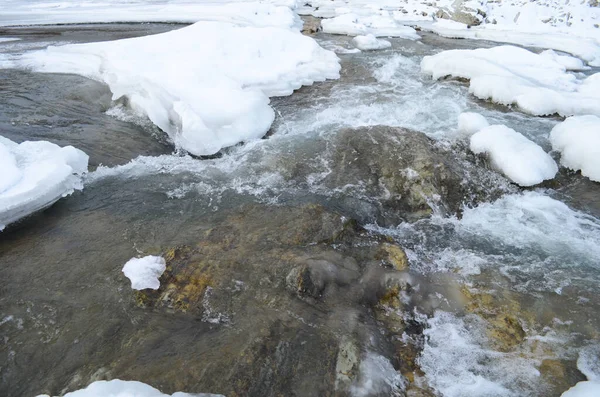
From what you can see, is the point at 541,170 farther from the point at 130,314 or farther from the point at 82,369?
the point at 82,369

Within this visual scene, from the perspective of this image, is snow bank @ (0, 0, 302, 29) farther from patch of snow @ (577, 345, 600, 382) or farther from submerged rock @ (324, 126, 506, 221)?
patch of snow @ (577, 345, 600, 382)

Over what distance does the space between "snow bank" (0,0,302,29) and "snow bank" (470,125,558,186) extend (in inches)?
478

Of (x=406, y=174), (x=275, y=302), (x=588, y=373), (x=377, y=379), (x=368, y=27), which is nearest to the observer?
(x=377, y=379)

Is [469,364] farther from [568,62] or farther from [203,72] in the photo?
[568,62]

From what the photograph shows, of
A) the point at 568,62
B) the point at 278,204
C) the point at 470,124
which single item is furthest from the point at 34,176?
the point at 568,62

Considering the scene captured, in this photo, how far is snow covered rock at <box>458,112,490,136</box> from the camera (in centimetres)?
652

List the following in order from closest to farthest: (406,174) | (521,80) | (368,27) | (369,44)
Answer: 1. (406,174)
2. (521,80)
3. (369,44)
4. (368,27)

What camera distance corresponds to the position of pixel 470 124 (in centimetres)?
657

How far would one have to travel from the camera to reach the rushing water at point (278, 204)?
124 inches

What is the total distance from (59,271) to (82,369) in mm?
1366

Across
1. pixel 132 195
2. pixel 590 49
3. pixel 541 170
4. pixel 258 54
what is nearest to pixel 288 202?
pixel 132 195

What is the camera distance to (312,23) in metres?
17.8

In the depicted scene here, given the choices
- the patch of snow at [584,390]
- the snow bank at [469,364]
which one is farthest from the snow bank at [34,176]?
the patch of snow at [584,390]

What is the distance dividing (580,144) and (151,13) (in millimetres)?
20326
